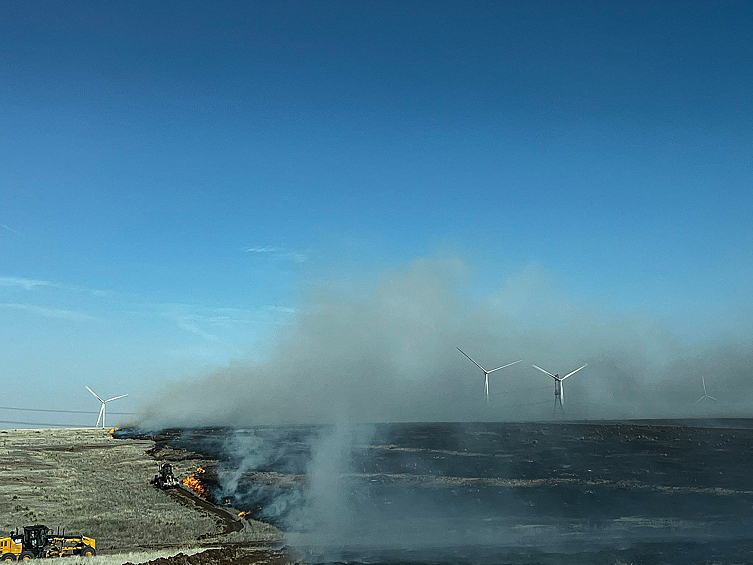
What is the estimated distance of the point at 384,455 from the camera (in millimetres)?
122625

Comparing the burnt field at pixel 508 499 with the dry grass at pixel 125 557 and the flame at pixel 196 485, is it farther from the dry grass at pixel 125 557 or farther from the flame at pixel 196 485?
the dry grass at pixel 125 557

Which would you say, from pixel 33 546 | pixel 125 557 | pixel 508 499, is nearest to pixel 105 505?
pixel 125 557

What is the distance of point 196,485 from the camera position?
93250 mm

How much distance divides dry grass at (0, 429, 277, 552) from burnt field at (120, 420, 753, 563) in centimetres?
791

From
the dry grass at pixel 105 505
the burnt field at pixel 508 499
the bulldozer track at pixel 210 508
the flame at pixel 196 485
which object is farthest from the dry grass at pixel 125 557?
the flame at pixel 196 485

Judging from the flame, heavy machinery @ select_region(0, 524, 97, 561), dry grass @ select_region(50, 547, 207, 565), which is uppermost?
the flame

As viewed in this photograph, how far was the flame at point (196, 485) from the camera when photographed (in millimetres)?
86875

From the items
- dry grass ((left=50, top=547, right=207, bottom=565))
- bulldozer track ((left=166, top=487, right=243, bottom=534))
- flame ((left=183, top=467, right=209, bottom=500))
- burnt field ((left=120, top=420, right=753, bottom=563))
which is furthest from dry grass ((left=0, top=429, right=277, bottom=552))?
burnt field ((left=120, top=420, right=753, bottom=563))

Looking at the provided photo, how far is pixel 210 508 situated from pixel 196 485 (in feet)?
57.8

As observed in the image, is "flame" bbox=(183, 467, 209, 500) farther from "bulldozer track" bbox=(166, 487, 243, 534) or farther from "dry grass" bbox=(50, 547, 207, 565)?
"dry grass" bbox=(50, 547, 207, 565)

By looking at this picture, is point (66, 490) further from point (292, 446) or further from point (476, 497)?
point (292, 446)

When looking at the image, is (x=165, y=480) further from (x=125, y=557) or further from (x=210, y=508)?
(x=125, y=557)

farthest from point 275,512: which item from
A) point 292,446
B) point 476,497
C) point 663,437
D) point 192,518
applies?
point 663,437

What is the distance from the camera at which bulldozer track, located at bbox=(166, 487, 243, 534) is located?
6756cm
